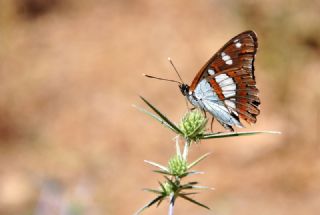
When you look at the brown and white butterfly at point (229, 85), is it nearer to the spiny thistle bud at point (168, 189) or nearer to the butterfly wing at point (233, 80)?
the butterfly wing at point (233, 80)

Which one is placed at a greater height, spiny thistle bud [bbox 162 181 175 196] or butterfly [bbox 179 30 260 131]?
butterfly [bbox 179 30 260 131]

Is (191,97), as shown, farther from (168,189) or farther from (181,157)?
(168,189)

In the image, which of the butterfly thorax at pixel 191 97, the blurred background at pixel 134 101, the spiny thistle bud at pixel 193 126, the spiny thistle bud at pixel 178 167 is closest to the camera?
the spiny thistle bud at pixel 178 167

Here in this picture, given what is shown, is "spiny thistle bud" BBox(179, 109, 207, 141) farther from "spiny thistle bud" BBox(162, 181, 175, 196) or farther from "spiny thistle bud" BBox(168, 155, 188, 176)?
"spiny thistle bud" BBox(162, 181, 175, 196)

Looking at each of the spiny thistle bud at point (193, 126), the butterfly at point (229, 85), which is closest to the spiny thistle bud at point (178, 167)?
the spiny thistle bud at point (193, 126)

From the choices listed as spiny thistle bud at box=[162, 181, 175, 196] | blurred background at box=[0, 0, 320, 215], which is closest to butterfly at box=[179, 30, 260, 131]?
spiny thistle bud at box=[162, 181, 175, 196]

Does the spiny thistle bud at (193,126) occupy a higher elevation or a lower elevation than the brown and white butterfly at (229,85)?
lower
